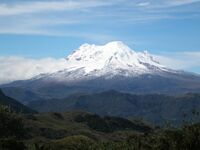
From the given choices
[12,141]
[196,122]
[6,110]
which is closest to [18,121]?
[6,110]

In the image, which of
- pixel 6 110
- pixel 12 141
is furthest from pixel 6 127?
pixel 12 141

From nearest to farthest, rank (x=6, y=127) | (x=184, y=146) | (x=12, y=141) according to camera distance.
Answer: (x=184, y=146)
(x=12, y=141)
(x=6, y=127)

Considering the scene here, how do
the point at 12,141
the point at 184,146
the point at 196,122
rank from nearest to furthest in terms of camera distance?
the point at 184,146, the point at 196,122, the point at 12,141

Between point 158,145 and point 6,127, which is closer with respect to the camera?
point 158,145

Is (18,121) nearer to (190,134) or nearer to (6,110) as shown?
(6,110)

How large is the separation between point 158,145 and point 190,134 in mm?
4858

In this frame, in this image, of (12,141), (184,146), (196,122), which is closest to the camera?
(184,146)

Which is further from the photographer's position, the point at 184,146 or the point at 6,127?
the point at 6,127

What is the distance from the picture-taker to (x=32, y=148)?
278 feet

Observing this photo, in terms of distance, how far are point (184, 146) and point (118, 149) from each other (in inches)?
403

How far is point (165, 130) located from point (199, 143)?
8625 millimetres

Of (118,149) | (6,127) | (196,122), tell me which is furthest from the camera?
(6,127)

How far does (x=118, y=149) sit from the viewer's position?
73.6 metres

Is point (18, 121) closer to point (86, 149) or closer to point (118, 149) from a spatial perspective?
point (86, 149)
